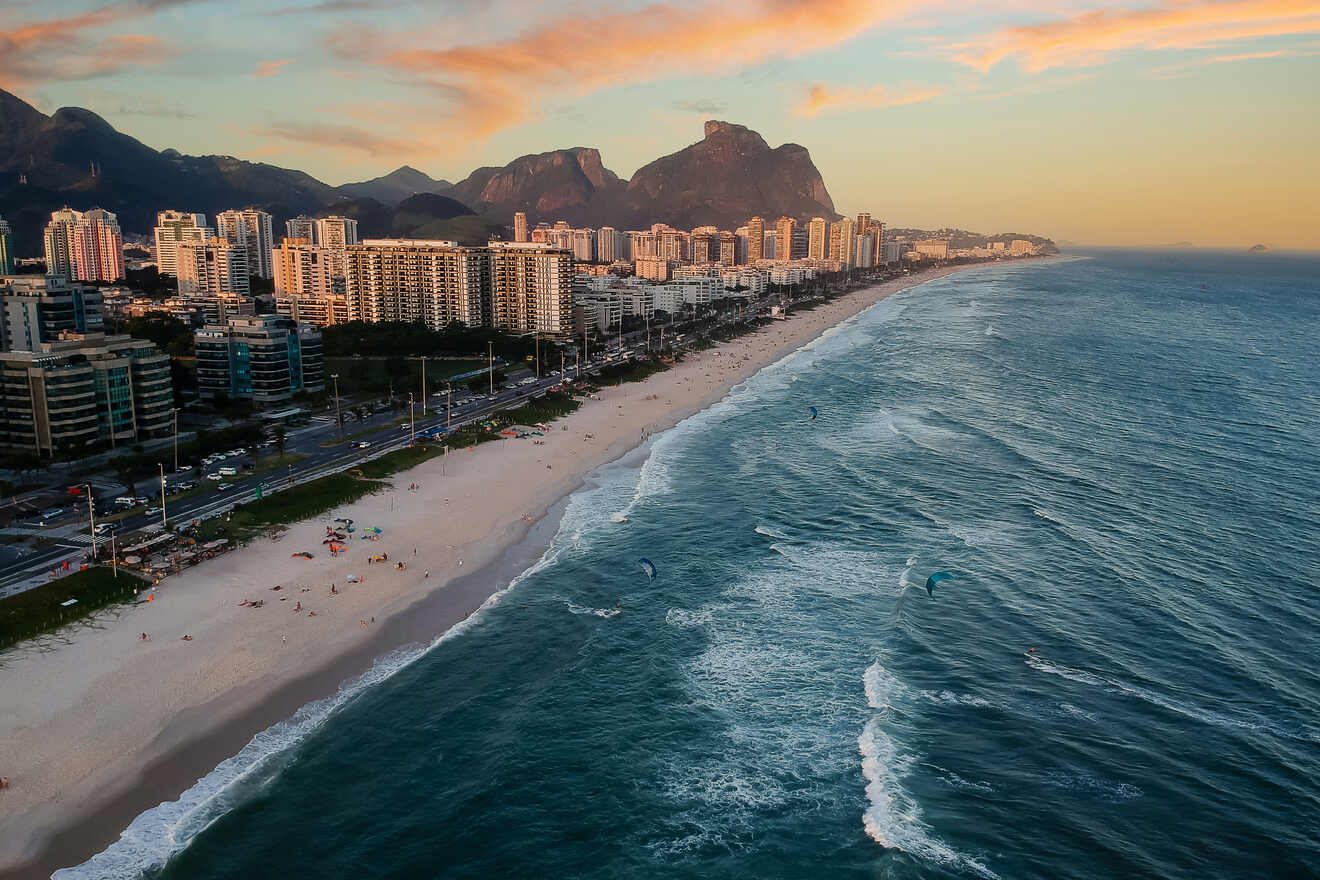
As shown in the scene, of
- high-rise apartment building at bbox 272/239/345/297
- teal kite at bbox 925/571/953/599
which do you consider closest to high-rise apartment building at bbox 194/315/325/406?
high-rise apartment building at bbox 272/239/345/297

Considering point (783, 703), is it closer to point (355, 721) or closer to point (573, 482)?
point (355, 721)

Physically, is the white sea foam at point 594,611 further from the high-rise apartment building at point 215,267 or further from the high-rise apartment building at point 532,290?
the high-rise apartment building at point 215,267

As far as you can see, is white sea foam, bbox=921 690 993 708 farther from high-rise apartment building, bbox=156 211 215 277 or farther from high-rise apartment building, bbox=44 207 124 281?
high-rise apartment building, bbox=44 207 124 281

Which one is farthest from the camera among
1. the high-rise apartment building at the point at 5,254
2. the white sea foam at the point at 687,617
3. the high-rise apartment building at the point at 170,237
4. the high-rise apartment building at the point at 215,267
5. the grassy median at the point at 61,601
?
the high-rise apartment building at the point at 170,237

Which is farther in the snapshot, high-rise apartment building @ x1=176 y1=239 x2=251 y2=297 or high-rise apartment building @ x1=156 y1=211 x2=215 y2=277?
high-rise apartment building @ x1=156 y1=211 x2=215 y2=277

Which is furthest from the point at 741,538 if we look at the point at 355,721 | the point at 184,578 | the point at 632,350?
the point at 632,350

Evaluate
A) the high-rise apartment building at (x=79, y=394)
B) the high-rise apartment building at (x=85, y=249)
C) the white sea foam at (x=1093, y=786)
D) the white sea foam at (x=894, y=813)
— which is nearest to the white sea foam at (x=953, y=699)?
the white sea foam at (x=894, y=813)
